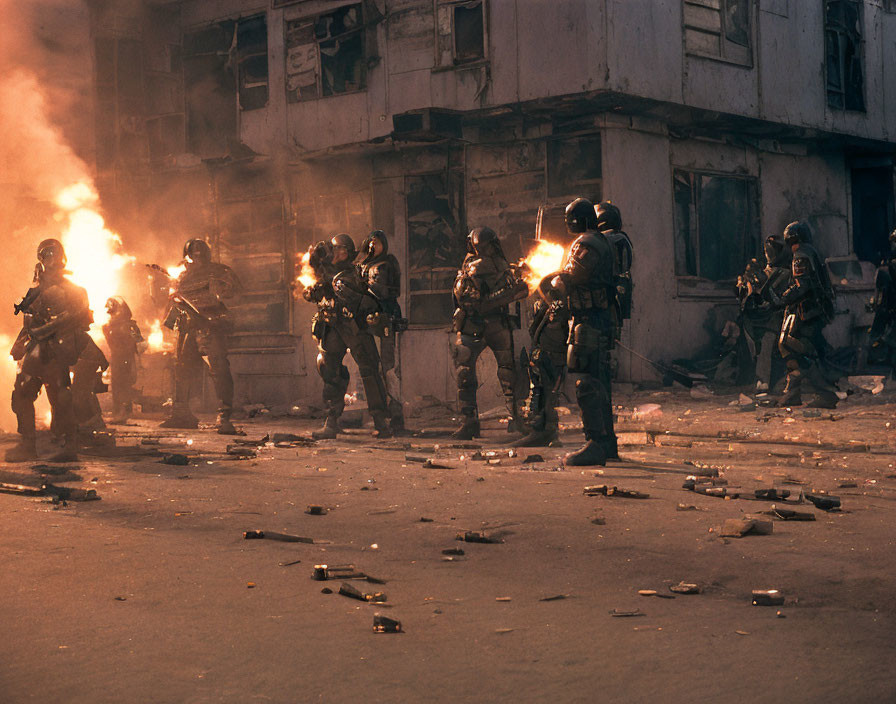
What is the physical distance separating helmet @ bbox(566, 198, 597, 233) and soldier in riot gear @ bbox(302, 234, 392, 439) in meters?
3.68

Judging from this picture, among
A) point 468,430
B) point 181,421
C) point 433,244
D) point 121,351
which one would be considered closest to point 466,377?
point 468,430

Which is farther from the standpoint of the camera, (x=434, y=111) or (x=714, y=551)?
(x=434, y=111)

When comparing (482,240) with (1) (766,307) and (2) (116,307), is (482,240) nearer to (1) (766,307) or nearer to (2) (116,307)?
(1) (766,307)

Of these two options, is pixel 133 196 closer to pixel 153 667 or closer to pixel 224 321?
pixel 224 321

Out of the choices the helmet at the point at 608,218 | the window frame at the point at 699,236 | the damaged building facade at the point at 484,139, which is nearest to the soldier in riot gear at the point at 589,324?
the helmet at the point at 608,218

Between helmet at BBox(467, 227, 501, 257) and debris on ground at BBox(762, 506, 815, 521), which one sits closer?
debris on ground at BBox(762, 506, 815, 521)

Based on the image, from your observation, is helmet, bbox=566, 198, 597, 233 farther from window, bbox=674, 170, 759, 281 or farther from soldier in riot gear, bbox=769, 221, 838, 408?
window, bbox=674, 170, 759, 281

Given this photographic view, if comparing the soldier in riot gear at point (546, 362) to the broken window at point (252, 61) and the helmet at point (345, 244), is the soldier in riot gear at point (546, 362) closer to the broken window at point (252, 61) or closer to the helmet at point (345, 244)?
the helmet at point (345, 244)

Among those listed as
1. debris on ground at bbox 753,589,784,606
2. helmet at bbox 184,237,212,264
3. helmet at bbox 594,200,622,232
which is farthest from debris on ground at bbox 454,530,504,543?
helmet at bbox 184,237,212,264

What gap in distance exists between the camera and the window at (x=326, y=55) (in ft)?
58.7

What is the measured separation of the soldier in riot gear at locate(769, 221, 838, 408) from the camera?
12.2m

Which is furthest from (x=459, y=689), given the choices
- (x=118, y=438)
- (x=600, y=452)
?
(x=118, y=438)

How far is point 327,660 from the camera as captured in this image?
11.7 feet

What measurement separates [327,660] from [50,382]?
707cm
